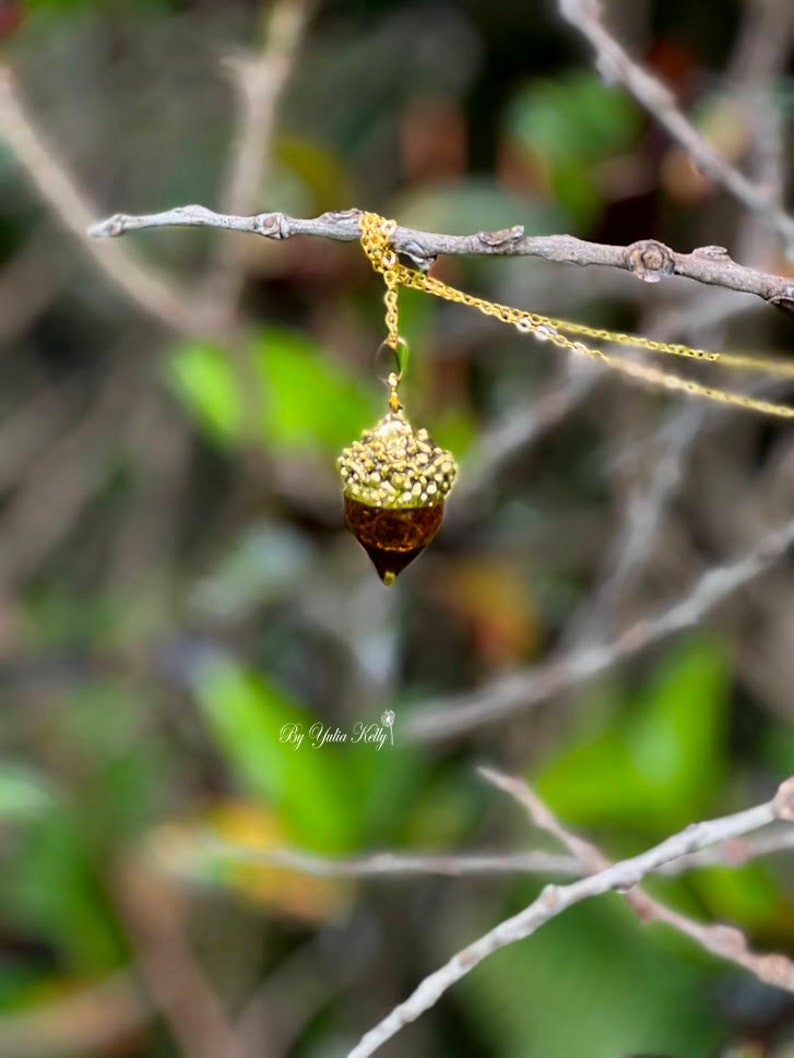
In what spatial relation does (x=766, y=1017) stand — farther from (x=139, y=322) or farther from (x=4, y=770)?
(x=139, y=322)

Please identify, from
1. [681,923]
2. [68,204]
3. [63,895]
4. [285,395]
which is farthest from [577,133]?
[63,895]

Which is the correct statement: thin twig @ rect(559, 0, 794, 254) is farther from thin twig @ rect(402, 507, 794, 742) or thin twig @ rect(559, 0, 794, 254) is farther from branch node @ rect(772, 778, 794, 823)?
branch node @ rect(772, 778, 794, 823)

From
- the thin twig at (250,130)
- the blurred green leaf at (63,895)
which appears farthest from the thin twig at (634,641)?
the blurred green leaf at (63,895)

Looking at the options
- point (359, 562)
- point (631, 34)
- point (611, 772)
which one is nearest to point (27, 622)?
point (359, 562)

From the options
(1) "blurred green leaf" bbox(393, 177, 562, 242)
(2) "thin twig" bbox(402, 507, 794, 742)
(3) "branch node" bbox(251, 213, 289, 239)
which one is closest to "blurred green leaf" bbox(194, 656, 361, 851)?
(2) "thin twig" bbox(402, 507, 794, 742)

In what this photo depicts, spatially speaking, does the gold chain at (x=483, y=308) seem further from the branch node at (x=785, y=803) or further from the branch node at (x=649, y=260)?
the branch node at (x=785, y=803)

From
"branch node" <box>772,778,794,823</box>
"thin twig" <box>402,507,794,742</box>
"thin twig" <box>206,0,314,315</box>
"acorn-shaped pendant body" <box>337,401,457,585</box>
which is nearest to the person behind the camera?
"branch node" <box>772,778,794,823</box>

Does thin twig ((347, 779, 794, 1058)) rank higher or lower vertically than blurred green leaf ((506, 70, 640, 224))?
lower
